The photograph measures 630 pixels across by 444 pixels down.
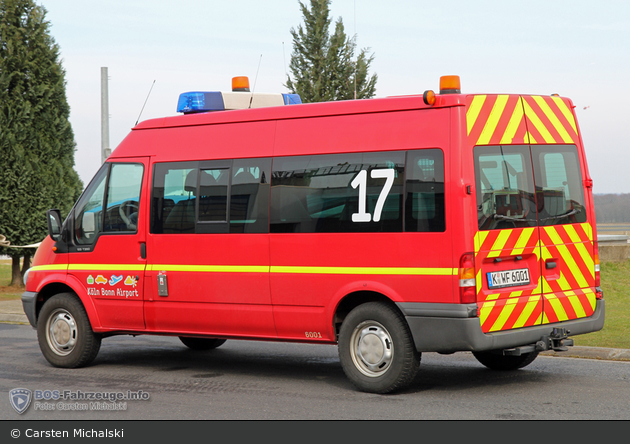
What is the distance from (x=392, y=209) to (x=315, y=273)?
0.96 metres

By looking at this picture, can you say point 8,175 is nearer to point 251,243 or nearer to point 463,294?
point 251,243

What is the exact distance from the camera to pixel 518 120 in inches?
290

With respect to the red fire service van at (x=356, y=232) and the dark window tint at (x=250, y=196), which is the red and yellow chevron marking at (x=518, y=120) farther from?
the dark window tint at (x=250, y=196)

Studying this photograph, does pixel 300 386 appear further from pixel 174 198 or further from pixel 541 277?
pixel 541 277

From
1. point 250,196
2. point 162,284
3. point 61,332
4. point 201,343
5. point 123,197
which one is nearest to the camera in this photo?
point 250,196

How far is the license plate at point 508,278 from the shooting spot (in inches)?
272

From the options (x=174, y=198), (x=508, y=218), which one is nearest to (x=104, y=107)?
(x=174, y=198)

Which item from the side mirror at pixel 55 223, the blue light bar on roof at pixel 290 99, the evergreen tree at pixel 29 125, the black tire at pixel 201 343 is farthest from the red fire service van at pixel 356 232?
the evergreen tree at pixel 29 125

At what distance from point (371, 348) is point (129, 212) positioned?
314cm

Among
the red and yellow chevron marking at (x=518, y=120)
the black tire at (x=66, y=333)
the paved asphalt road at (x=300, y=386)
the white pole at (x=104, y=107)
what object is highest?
the white pole at (x=104, y=107)

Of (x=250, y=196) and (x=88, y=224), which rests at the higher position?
(x=250, y=196)

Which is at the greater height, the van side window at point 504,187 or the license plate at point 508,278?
the van side window at point 504,187

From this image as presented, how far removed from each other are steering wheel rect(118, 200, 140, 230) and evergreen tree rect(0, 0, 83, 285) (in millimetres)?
9195

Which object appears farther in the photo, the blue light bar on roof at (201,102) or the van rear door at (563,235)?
the blue light bar on roof at (201,102)
